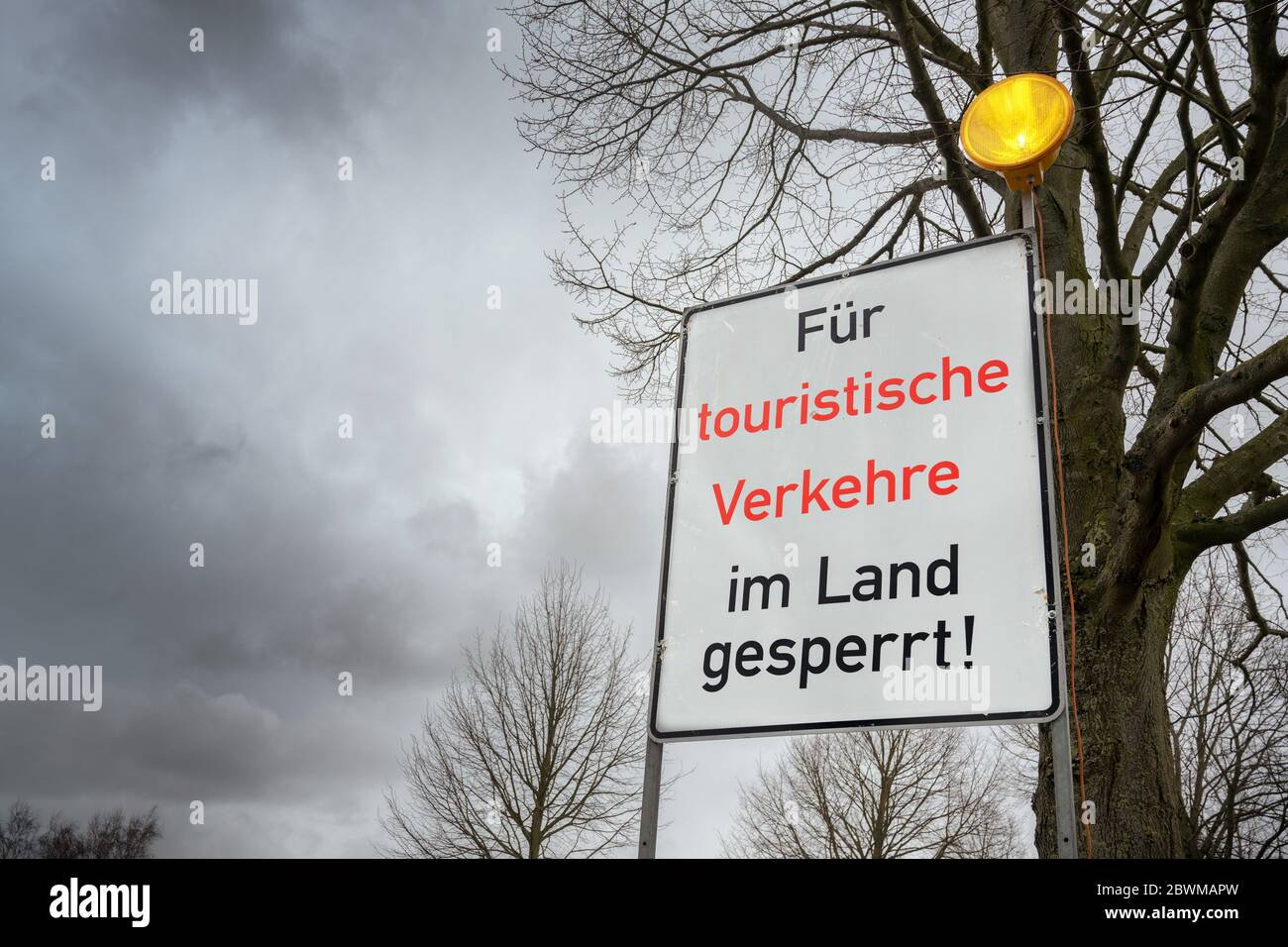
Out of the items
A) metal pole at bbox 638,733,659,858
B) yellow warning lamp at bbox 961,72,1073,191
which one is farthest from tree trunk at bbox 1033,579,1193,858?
yellow warning lamp at bbox 961,72,1073,191

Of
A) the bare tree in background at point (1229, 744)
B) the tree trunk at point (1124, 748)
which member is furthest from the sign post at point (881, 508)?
the bare tree in background at point (1229, 744)

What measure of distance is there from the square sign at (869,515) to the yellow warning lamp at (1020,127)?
20cm

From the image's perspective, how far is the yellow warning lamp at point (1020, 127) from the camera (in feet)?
7.79

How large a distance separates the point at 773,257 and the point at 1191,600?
10174 millimetres

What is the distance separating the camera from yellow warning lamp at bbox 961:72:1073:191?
238cm

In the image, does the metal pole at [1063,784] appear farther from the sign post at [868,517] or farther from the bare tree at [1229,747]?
the bare tree at [1229,747]

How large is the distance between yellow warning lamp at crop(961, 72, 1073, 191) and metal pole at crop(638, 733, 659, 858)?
176cm

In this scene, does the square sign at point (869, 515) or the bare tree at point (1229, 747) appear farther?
the bare tree at point (1229, 747)

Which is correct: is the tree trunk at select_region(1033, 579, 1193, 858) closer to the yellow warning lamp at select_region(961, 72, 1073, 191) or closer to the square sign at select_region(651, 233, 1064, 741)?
the square sign at select_region(651, 233, 1064, 741)
